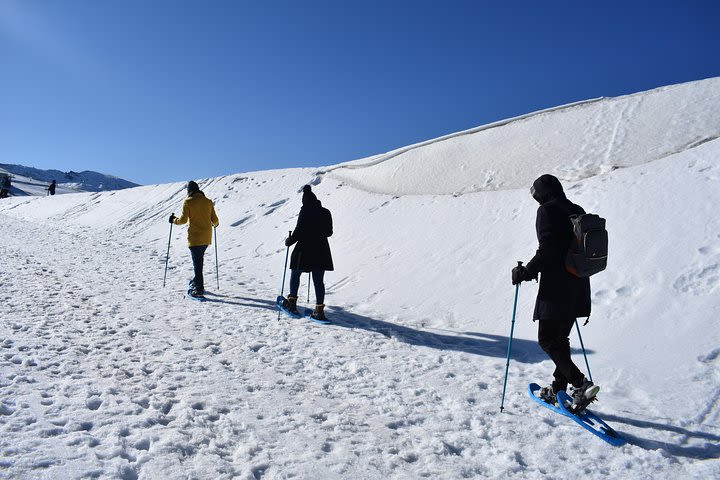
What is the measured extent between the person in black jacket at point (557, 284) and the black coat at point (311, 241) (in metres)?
4.00

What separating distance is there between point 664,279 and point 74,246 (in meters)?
17.5

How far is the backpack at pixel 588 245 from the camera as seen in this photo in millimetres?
3648

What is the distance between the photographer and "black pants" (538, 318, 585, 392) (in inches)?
153

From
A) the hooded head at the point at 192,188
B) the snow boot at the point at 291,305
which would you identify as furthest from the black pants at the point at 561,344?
the hooded head at the point at 192,188

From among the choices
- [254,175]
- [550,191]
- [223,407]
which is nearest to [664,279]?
[550,191]

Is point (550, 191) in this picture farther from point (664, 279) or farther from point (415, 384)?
point (664, 279)

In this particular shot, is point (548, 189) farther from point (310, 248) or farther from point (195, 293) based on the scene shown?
point (195, 293)

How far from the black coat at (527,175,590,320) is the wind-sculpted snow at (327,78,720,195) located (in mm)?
6481

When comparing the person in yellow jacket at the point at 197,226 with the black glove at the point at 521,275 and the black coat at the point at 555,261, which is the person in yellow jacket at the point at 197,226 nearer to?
the black glove at the point at 521,275

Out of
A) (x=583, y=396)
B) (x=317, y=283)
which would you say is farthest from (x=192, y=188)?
(x=583, y=396)

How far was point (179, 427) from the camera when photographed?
3600mm

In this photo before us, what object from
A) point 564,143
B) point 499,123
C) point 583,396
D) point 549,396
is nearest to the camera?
point 583,396

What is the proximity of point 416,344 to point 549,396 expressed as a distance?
7.32 feet

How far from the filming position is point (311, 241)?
7.44 metres
